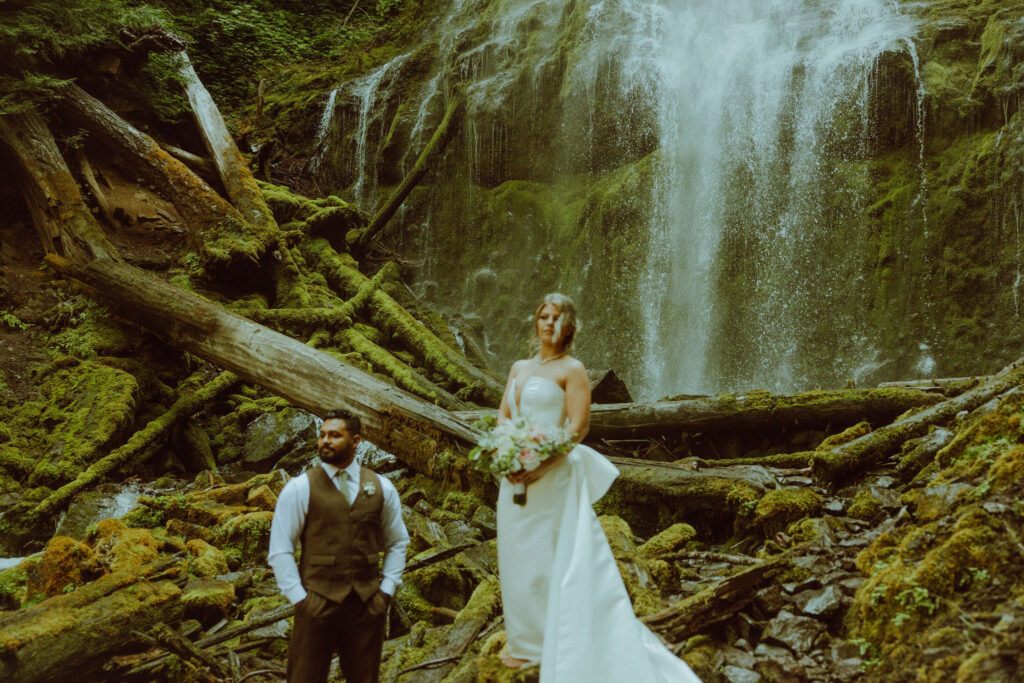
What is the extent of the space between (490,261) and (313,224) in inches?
175

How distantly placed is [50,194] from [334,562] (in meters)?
10.1

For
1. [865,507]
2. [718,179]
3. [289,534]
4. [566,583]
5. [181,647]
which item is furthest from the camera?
[718,179]

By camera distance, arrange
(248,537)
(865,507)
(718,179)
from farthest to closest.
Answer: (718,179), (248,537), (865,507)

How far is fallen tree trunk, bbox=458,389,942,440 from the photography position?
20.0 feet

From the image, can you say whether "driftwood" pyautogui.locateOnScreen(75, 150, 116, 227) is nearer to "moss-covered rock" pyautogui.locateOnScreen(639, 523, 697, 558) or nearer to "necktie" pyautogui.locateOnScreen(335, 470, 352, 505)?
"necktie" pyautogui.locateOnScreen(335, 470, 352, 505)

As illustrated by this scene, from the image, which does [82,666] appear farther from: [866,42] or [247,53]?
[247,53]

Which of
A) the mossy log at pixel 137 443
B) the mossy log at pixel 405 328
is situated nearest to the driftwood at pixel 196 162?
the mossy log at pixel 405 328

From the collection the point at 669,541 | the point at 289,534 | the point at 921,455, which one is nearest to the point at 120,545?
the point at 289,534

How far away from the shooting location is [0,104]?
9.93 metres

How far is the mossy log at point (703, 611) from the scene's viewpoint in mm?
3318

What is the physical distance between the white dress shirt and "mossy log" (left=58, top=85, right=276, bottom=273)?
8.73 meters

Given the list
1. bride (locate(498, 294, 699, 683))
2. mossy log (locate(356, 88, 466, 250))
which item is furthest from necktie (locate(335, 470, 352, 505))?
mossy log (locate(356, 88, 466, 250))

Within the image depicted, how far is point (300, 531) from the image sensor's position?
272 cm

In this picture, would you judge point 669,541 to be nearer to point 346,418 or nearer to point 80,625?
point 346,418
